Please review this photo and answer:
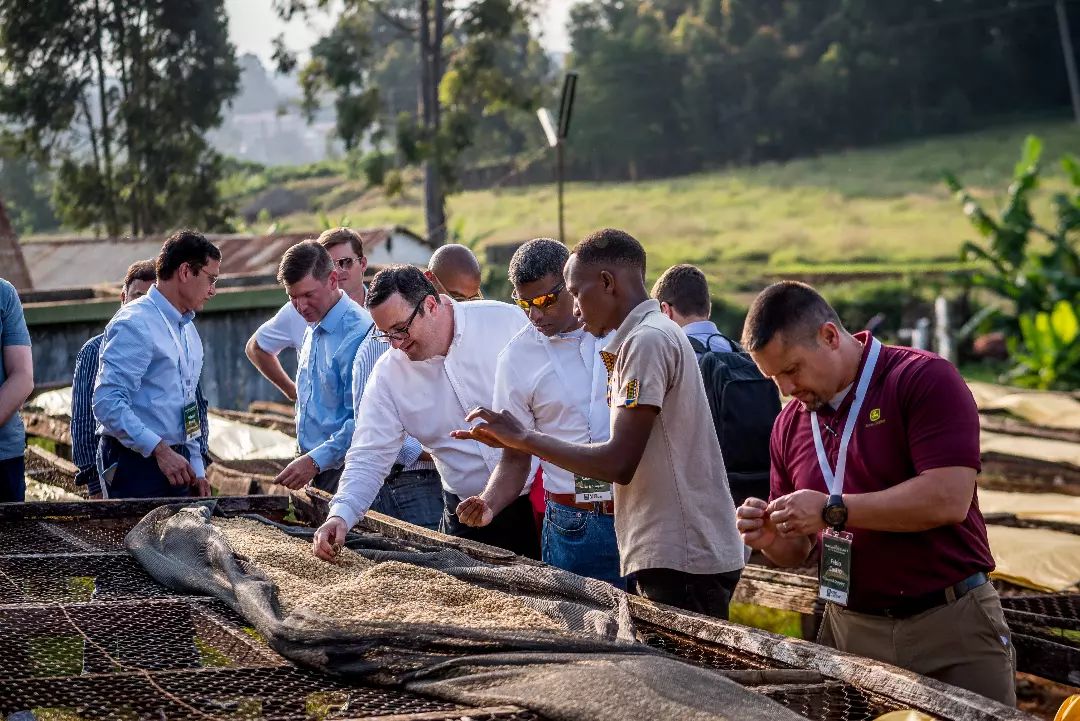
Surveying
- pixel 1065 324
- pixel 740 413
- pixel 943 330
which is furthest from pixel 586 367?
pixel 943 330

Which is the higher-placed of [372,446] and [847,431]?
[847,431]

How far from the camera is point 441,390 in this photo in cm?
477

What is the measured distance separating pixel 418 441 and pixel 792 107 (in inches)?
1914

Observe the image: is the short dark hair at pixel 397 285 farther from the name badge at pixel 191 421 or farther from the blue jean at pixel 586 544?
the name badge at pixel 191 421

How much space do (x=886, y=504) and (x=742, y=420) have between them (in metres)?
1.91

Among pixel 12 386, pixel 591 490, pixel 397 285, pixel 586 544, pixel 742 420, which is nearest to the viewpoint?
pixel 591 490

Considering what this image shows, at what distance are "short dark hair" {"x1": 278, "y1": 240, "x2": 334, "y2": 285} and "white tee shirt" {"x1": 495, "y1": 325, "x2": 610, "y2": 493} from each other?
58.9 inches

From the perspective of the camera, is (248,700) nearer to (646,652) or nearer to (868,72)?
(646,652)

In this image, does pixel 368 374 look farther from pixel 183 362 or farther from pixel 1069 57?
pixel 1069 57

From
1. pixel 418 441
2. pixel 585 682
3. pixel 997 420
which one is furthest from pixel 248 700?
pixel 997 420

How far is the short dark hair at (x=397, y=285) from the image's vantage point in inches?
177

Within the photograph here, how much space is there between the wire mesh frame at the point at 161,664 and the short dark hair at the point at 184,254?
1480mm

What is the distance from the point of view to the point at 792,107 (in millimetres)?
51438

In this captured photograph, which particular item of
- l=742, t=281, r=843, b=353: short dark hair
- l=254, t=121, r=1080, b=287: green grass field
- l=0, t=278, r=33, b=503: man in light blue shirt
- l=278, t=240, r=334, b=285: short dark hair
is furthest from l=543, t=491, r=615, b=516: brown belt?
l=254, t=121, r=1080, b=287: green grass field
